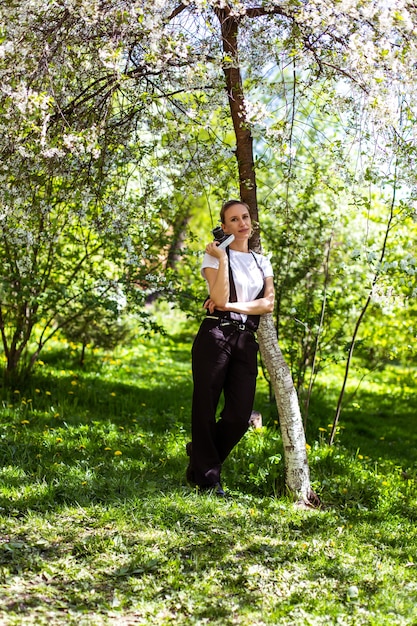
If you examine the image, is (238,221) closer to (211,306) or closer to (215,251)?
(215,251)

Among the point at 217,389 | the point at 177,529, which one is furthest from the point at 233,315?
the point at 177,529

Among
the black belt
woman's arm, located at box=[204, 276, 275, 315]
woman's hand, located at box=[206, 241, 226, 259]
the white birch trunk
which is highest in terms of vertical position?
woman's hand, located at box=[206, 241, 226, 259]

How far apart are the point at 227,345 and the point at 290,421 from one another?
2.24 ft

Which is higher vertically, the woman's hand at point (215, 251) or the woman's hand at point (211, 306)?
the woman's hand at point (215, 251)

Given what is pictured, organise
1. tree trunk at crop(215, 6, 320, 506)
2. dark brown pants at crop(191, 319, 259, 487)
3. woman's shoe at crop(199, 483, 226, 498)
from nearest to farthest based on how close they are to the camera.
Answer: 1. dark brown pants at crop(191, 319, 259, 487)
2. woman's shoe at crop(199, 483, 226, 498)
3. tree trunk at crop(215, 6, 320, 506)

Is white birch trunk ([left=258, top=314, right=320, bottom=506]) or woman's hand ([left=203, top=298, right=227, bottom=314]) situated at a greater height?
woman's hand ([left=203, top=298, right=227, bottom=314])

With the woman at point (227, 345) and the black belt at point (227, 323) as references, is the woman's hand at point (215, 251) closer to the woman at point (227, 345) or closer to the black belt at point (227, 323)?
the woman at point (227, 345)

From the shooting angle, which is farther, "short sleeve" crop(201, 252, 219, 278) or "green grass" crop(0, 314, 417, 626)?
"short sleeve" crop(201, 252, 219, 278)

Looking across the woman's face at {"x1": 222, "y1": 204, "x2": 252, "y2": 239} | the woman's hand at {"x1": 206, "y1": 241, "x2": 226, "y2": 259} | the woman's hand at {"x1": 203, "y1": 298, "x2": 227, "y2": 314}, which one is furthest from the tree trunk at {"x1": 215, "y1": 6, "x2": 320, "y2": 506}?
the woman's hand at {"x1": 206, "y1": 241, "x2": 226, "y2": 259}

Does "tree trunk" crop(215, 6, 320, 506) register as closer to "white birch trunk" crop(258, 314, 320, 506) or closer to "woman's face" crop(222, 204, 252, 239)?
"white birch trunk" crop(258, 314, 320, 506)

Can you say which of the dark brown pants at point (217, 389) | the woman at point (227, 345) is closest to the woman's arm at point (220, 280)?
the woman at point (227, 345)

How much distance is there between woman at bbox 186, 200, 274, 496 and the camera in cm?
419

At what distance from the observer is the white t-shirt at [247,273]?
4266mm

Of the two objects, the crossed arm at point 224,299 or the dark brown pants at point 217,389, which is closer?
the crossed arm at point 224,299
